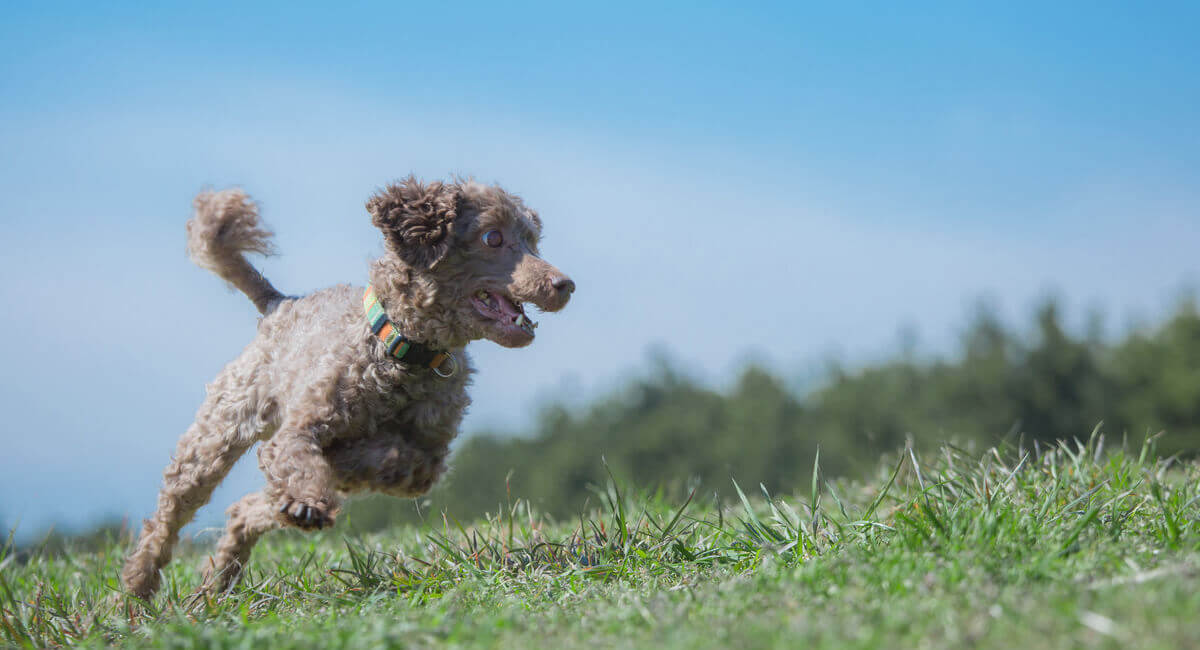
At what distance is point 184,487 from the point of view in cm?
482

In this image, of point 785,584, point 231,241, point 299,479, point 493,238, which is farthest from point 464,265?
point 785,584

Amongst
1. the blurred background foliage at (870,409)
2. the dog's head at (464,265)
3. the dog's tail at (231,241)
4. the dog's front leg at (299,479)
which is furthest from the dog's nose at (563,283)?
the blurred background foliage at (870,409)

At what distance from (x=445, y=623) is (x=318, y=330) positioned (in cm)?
207

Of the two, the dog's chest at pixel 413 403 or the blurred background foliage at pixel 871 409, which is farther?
the blurred background foliage at pixel 871 409

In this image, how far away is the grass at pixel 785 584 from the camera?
2295 millimetres

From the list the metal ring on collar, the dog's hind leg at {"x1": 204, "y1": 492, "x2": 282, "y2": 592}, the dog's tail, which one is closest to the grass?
the dog's hind leg at {"x1": 204, "y1": 492, "x2": 282, "y2": 592}

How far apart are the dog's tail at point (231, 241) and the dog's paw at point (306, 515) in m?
1.97

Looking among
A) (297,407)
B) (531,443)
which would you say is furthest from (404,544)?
(531,443)

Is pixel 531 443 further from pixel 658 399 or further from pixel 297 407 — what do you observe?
pixel 297 407

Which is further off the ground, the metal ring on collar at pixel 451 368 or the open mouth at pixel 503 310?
the open mouth at pixel 503 310

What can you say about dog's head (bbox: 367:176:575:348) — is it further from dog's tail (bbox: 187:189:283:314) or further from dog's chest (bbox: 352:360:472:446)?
dog's tail (bbox: 187:189:283:314)

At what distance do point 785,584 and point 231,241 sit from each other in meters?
3.84

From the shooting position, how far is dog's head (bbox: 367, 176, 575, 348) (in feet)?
13.3

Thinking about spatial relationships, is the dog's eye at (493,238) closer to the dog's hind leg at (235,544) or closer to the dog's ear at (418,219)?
the dog's ear at (418,219)
